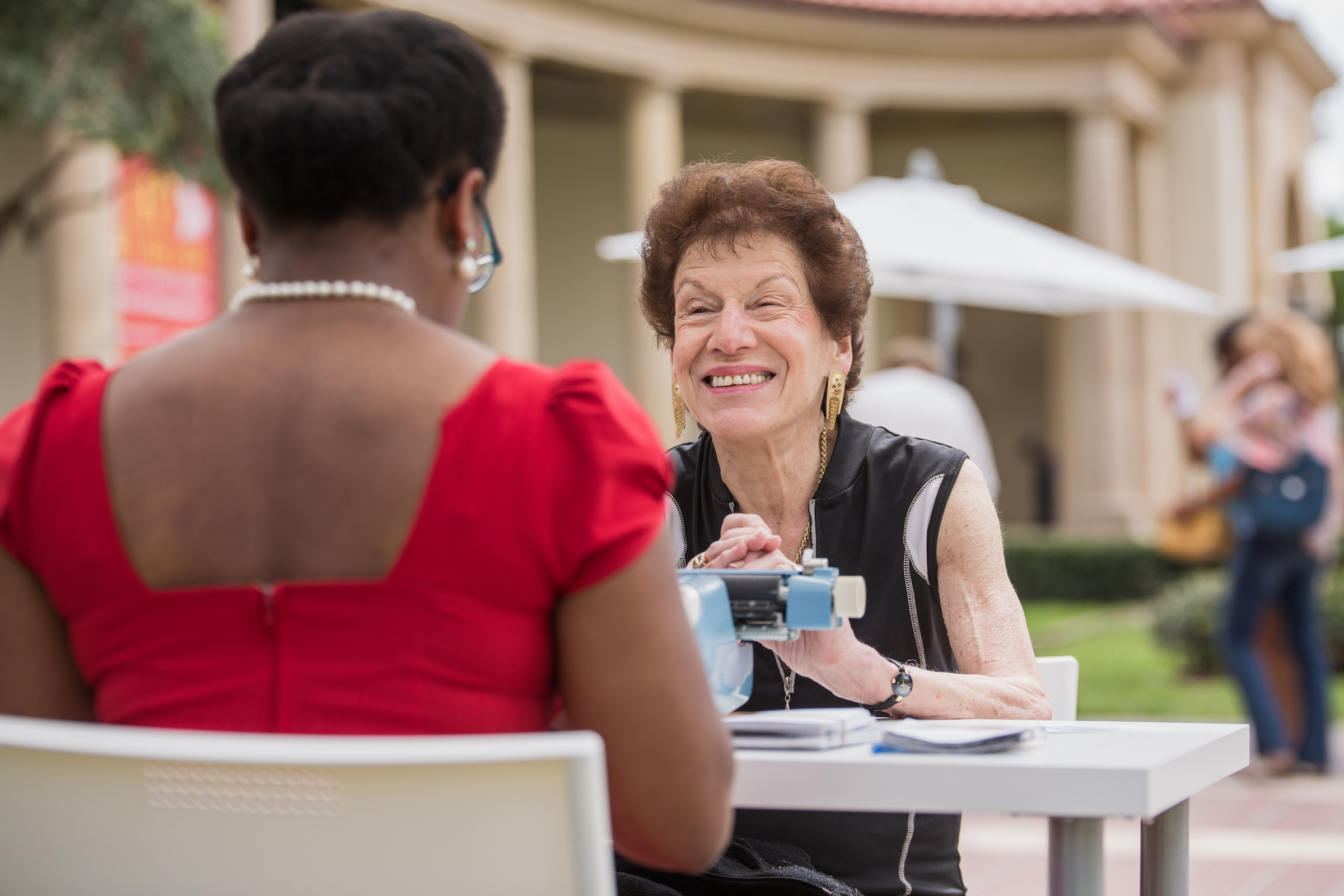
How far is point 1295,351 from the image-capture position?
252 inches

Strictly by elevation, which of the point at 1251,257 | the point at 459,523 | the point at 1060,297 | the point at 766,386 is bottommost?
the point at 459,523

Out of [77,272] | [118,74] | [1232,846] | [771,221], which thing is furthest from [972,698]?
[77,272]

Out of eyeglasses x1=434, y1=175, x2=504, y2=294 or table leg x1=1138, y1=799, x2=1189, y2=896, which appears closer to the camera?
eyeglasses x1=434, y1=175, x2=504, y2=294

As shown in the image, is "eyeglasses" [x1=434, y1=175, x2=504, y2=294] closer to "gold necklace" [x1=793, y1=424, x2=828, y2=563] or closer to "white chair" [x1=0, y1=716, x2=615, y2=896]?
"white chair" [x1=0, y1=716, x2=615, y2=896]

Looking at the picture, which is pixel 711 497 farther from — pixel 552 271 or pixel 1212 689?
pixel 552 271

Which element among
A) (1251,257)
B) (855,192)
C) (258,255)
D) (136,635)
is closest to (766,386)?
(258,255)

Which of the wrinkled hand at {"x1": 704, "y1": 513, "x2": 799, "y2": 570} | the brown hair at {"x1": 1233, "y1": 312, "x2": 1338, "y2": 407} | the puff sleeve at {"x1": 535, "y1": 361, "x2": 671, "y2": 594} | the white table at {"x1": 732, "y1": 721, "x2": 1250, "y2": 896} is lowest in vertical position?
the white table at {"x1": 732, "y1": 721, "x2": 1250, "y2": 896}

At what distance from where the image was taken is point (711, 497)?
8.61 feet

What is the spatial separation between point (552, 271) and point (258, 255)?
61.0ft

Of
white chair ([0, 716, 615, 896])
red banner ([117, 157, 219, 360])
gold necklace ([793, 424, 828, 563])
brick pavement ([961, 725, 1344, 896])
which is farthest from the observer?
red banner ([117, 157, 219, 360])

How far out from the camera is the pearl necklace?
1.40m

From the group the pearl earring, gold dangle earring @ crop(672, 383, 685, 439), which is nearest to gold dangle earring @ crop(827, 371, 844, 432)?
gold dangle earring @ crop(672, 383, 685, 439)

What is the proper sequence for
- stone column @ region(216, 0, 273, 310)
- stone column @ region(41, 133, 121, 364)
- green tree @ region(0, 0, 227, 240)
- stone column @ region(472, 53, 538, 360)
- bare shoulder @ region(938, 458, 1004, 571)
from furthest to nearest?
stone column @ region(472, 53, 538, 360)
stone column @ region(216, 0, 273, 310)
stone column @ region(41, 133, 121, 364)
green tree @ region(0, 0, 227, 240)
bare shoulder @ region(938, 458, 1004, 571)

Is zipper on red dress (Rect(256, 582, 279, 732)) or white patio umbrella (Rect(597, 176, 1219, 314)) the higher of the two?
white patio umbrella (Rect(597, 176, 1219, 314))
